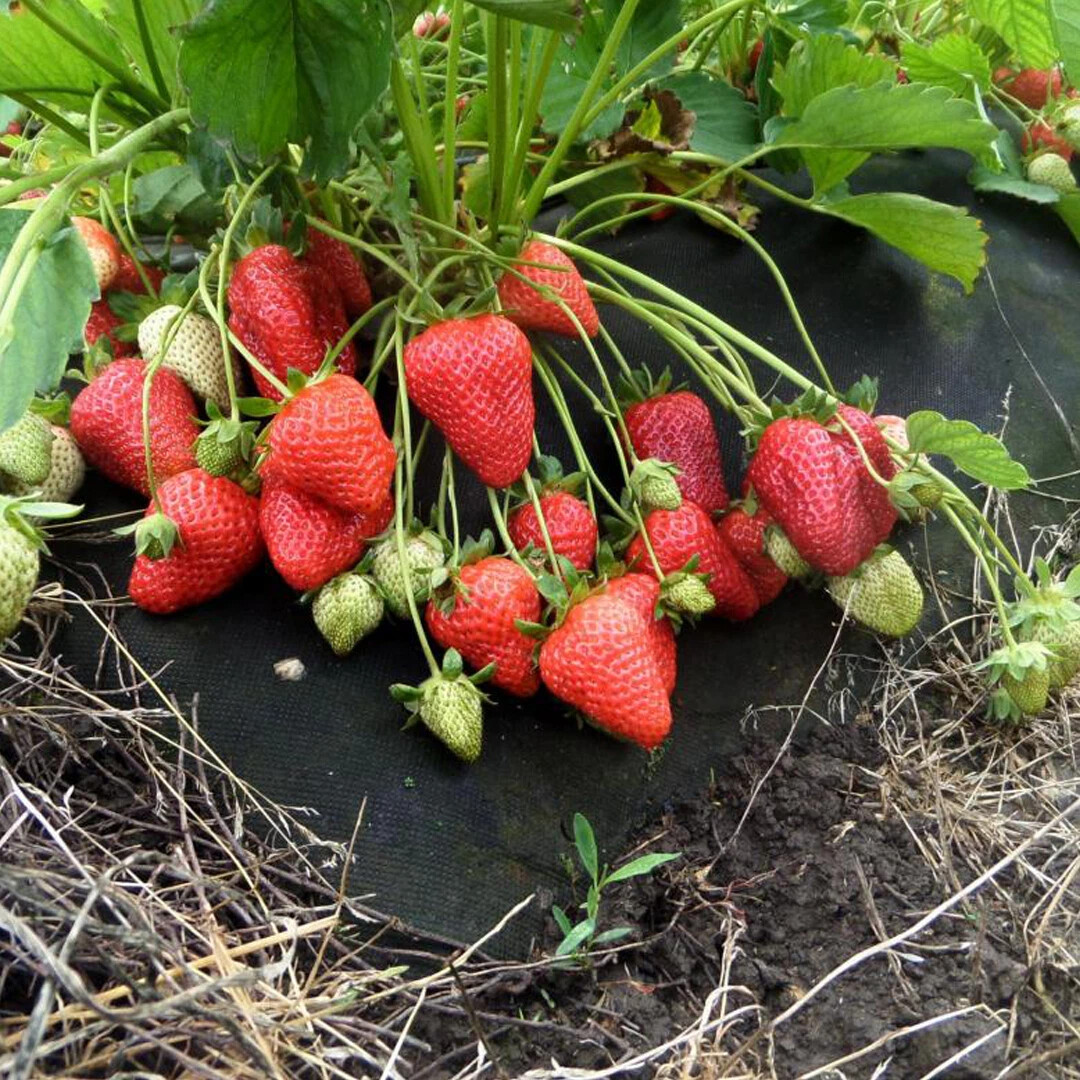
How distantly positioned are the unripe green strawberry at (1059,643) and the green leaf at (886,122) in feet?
1.53

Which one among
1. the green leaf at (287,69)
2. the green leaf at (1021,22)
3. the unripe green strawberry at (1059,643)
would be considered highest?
the green leaf at (287,69)

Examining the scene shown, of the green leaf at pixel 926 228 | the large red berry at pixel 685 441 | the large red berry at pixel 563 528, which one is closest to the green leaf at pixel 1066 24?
the green leaf at pixel 926 228

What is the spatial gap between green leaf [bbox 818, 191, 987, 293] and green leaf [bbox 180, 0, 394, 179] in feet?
2.09

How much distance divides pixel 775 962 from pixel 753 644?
32 cm

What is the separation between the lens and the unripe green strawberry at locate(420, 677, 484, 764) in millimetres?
767

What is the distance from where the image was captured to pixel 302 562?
2.61 feet

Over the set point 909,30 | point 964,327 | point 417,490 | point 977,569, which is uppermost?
point 909,30

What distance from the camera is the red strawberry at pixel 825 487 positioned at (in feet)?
2.72

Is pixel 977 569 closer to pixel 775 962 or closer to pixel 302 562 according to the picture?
pixel 775 962

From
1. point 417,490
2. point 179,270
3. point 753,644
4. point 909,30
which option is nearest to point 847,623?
point 753,644

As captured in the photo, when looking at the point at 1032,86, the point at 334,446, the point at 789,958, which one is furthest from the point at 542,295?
the point at 1032,86

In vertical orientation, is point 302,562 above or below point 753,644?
above

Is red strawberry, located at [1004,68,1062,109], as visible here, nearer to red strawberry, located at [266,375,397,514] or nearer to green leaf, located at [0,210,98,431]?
red strawberry, located at [266,375,397,514]

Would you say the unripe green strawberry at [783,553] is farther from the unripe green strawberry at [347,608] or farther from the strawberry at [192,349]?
the strawberry at [192,349]
